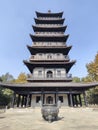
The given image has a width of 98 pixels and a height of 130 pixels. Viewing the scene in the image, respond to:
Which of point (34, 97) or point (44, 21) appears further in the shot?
point (44, 21)

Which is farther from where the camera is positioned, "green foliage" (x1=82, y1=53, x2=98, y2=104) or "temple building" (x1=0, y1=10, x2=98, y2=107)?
"green foliage" (x1=82, y1=53, x2=98, y2=104)

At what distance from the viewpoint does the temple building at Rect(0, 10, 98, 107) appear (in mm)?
23516

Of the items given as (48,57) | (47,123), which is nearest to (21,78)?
(48,57)

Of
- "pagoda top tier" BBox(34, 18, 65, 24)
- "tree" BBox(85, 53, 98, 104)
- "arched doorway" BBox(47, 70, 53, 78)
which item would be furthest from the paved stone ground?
"tree" BBox(85, 53, 98, 104)

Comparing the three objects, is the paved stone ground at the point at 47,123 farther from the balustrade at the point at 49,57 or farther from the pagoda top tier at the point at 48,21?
the pagoda top tier at the point at 48,21

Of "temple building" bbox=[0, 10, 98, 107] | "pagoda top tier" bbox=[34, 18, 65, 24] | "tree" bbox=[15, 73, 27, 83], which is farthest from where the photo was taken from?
"tree" bbox=[15, 73, 27, 83]

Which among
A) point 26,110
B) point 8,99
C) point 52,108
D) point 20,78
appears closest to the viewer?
point 52,108

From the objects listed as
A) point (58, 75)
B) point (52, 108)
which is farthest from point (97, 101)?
point (52, 108)

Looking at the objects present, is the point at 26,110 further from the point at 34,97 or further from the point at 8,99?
the point at 8,99

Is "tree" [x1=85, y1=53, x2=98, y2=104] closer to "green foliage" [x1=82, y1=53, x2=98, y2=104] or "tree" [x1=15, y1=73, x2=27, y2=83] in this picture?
"green foliage" [x1=82, y1=53, x2=98, y2=104]

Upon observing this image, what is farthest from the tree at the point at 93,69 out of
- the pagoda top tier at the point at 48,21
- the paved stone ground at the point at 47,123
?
the paved stone ground at the point at 47,123

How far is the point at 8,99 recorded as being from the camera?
3847cm

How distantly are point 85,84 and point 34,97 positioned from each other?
8281mm

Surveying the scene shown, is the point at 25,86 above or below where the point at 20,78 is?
below
